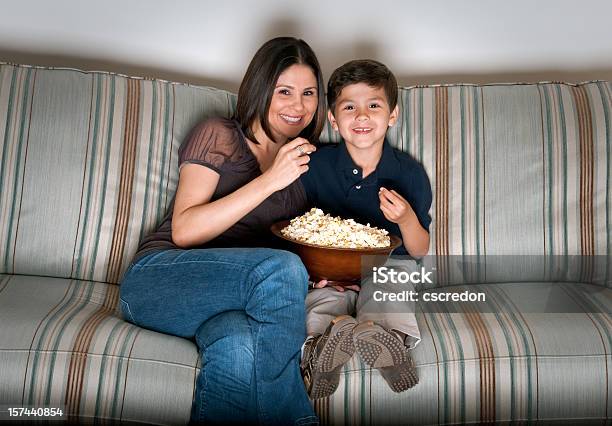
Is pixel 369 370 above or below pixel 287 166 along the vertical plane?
below

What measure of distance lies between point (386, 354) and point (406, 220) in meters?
0.44

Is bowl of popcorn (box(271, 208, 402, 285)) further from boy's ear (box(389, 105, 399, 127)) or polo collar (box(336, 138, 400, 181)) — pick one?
boy's ear (box(389, 105, 399, 127))

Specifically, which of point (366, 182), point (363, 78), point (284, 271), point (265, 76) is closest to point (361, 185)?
point (366, 182)

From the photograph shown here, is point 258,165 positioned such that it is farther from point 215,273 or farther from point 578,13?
point 578,13

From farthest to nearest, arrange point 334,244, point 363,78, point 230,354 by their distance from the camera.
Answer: point 363,78
point 334,244
point 230,354

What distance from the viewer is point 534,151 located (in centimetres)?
228

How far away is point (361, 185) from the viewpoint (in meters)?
2.14

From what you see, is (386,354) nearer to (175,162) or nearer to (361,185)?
(361,185)

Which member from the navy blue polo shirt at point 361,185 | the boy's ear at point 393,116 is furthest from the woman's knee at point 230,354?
the boy's ear at point 393,116

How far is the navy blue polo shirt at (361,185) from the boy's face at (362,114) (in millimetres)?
74

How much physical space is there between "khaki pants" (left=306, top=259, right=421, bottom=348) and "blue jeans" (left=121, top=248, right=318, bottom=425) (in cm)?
12

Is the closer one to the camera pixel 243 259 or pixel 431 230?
pixel 243 259

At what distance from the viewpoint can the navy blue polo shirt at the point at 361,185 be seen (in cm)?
214

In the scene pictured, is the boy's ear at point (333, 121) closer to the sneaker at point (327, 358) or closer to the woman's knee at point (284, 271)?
the woman's knee at point (284, 271)
